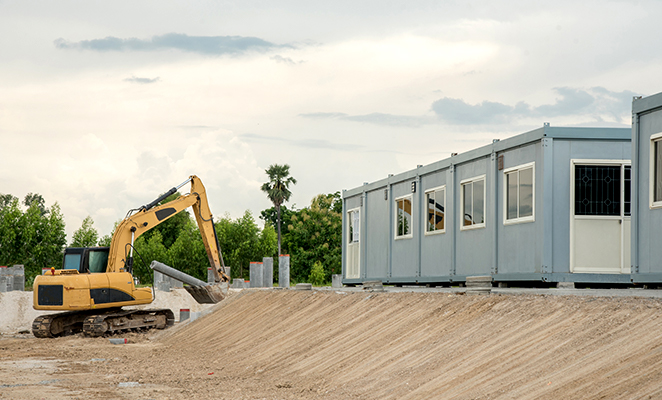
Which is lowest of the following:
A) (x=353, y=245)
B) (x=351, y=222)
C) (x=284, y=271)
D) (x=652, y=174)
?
(x=284, y=271)

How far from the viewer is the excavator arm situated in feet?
73.7

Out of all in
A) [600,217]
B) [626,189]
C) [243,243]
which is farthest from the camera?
[243,243]

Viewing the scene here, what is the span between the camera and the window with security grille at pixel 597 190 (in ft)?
43.9

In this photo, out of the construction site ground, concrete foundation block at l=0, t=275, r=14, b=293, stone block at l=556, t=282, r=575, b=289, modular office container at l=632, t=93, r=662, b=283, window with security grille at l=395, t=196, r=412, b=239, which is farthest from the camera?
concrete foundation block at l=0, t=275, r=14, b=293

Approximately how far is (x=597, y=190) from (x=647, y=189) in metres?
2.63

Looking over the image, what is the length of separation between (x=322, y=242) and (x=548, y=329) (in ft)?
193

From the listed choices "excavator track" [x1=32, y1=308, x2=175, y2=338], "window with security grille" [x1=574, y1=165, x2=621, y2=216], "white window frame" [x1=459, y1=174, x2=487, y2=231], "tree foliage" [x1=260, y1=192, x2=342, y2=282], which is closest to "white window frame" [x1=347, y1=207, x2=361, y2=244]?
"excavator track" [x1=32, y1=308, x2=175, y2=338]

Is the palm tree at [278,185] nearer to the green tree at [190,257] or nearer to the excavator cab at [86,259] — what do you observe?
the green tree at [190,257]

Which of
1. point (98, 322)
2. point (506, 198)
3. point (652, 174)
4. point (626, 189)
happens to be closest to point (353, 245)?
point (98, 322)

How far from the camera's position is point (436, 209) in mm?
17312

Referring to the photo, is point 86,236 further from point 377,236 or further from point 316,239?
point 377,236

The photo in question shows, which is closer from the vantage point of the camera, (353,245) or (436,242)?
(436,242)

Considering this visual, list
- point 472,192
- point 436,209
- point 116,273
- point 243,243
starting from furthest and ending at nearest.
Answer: point 243,243, point 116,273, point 436,209, point 472,192

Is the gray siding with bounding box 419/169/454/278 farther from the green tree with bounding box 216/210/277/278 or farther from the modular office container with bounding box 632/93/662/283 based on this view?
the green tree with bounding box 216/210/277/278
